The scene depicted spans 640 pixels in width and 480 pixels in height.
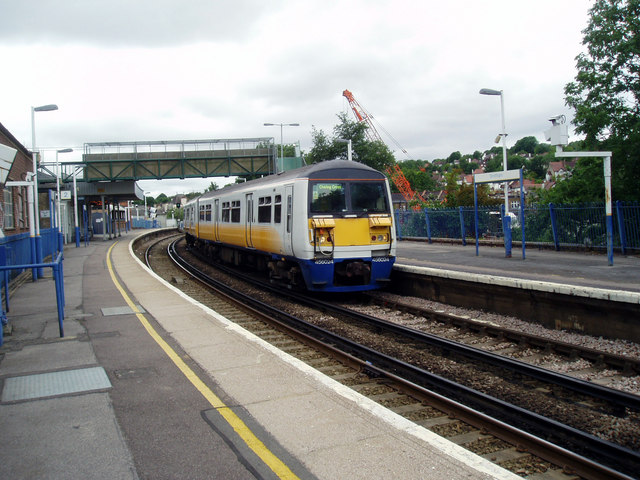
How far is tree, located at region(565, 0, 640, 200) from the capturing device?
1823 cm

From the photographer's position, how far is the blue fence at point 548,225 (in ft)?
50.8

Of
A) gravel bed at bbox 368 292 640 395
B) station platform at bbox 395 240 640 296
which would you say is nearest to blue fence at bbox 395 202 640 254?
station platform at bbox 395 240 640 296

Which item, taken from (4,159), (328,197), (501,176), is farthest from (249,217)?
(4,159)

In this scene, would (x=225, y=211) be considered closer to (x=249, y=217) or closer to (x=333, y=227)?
(x=249, y=217)

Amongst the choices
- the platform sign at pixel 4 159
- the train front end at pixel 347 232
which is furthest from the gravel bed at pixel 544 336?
the platform sign at pixel 4 159

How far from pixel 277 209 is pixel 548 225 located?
10546 mm

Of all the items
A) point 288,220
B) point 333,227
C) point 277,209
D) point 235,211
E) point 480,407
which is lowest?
point 480,407

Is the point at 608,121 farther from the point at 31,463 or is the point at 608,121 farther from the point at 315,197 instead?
the point at 31,463

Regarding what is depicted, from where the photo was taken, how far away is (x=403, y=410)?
554 cm

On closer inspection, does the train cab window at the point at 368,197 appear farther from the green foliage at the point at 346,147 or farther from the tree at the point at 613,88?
the green foliage at the point at 346,147

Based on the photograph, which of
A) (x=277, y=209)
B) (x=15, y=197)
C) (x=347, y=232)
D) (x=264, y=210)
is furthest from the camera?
(x=15, y=197)

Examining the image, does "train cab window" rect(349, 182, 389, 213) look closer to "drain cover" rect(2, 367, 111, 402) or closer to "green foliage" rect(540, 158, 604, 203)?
"drain cover" rect(2, 367, 111, 402)

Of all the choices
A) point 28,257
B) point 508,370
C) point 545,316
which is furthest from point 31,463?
point 28,257

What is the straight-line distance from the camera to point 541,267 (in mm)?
13234
